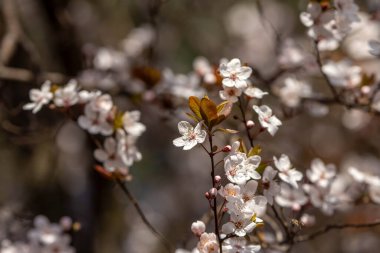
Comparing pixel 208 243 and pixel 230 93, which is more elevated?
pixel 230 93

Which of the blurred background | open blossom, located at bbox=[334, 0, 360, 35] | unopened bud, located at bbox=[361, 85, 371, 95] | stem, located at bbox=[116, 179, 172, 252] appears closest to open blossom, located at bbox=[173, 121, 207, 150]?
stem, located at bbox=[116, 179, 172, 252]

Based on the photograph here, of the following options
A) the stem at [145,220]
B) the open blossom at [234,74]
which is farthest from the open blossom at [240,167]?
the stem at [145,220]

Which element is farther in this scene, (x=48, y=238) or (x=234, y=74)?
(x=48, y=238)

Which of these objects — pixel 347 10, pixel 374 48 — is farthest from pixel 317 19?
pixel 374 48

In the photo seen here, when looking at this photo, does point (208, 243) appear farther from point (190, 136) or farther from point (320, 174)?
point (320, 174)

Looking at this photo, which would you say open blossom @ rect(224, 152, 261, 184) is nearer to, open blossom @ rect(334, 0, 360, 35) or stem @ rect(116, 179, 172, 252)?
stem @ rect(116, 179, 172, 252)

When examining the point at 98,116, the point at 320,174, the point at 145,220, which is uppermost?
the point at 98,116

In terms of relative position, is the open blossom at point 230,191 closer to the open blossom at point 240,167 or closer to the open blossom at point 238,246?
the open blossom at point 240,167
